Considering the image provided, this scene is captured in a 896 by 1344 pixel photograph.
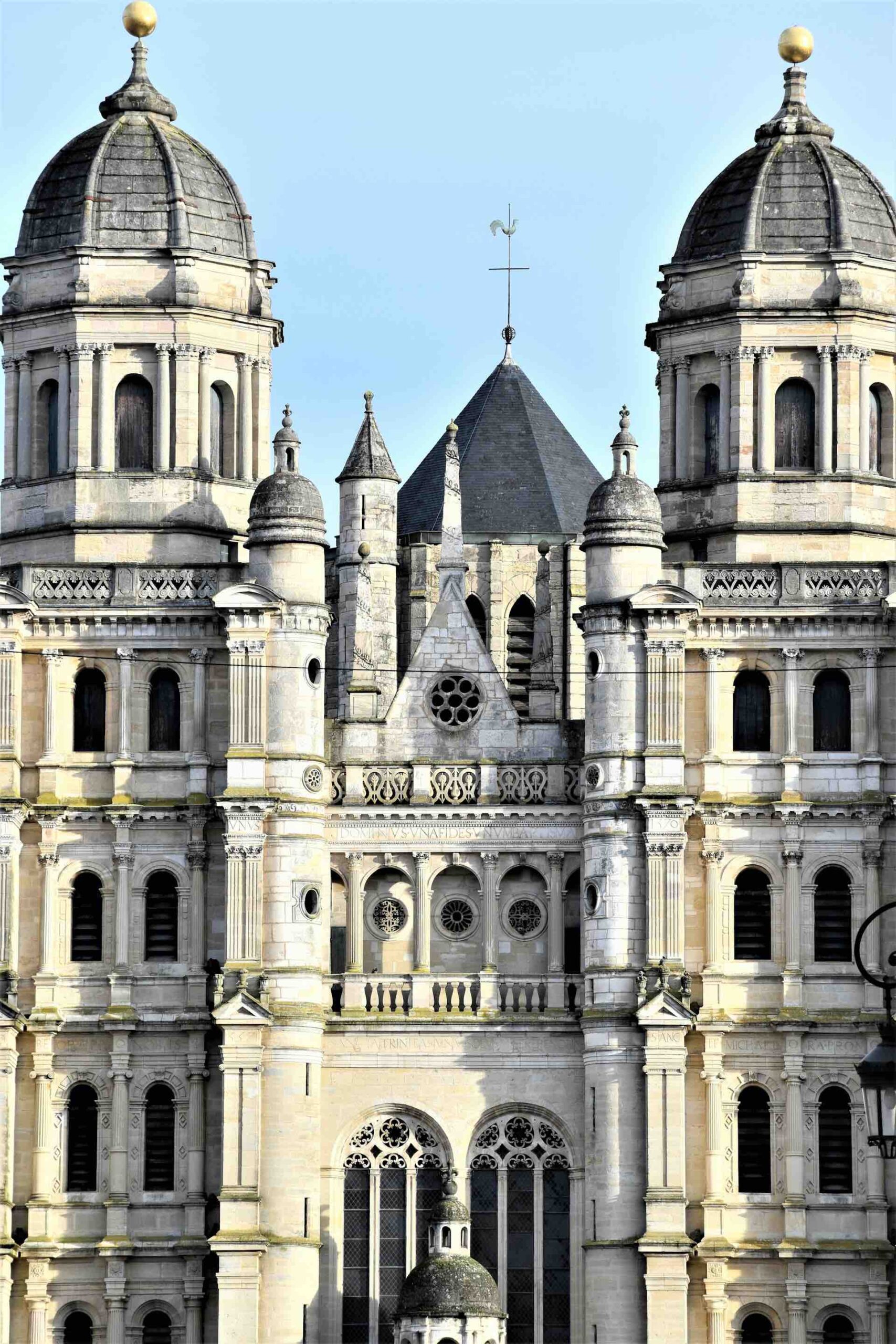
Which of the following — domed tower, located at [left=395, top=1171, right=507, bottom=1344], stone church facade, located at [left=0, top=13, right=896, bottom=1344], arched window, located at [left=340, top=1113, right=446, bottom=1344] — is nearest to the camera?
domed tower, located at [left=395, top=1171, right=507, bottom=1344]

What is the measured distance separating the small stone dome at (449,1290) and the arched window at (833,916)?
884 cm

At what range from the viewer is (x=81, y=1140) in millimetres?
67625

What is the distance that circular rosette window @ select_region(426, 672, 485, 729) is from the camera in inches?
2731

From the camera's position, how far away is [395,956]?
68812 millimetres

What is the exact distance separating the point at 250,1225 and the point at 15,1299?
4.78m

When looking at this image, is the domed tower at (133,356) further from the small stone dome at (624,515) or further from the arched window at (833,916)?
the arched window at (833,916)

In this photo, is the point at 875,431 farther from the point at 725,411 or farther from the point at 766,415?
the point at 725,411

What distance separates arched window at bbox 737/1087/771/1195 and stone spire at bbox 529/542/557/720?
867 centimetres

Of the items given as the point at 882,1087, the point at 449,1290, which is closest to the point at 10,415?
the point at 449,1290

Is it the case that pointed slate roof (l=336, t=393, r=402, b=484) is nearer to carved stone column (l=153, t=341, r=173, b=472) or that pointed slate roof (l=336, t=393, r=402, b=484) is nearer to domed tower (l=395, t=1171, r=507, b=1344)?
carved stone column (l=153, t=341, r=173, b=472)

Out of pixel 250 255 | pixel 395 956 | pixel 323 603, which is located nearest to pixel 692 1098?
pixel 395 956

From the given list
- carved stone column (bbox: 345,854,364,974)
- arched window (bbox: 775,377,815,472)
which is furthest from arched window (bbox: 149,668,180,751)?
arched window (bbox: 775,377,815,472)

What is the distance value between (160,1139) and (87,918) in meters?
4.34

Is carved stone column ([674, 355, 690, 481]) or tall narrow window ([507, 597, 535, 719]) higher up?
carved stone column ([674, 355, 690, 481])
